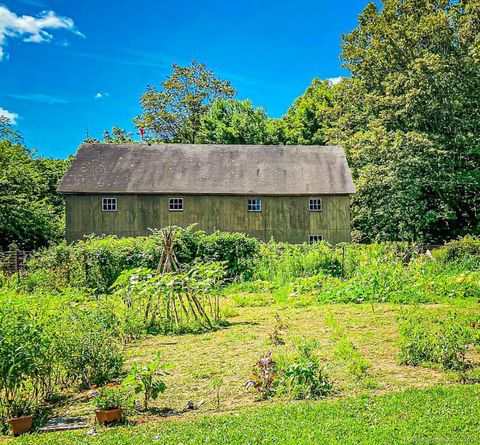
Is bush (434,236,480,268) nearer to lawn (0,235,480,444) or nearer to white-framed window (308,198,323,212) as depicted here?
lawn (0,235,480,444)

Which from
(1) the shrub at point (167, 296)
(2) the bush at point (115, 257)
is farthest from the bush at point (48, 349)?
(2) the bush at point (115, 257)

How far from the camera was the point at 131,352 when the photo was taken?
942 cm

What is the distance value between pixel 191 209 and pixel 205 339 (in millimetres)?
→ 19225

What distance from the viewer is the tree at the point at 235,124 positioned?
Result: 1635 inches

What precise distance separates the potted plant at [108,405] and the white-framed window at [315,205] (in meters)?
23.9

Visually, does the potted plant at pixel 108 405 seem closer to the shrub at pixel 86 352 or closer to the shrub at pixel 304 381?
the shrub at pixel 86 352

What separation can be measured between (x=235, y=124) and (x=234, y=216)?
47.6ft

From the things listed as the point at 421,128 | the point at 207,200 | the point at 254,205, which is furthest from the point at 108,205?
the point at 421,128

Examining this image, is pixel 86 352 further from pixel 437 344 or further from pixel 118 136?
pixel 118 136

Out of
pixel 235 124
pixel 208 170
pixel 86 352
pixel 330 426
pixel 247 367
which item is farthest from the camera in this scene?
pixel 235 124

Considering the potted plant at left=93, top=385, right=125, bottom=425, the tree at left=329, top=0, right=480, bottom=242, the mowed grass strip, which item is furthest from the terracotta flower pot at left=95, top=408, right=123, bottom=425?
the tree at left=329, top=0, right=480, bottom=242

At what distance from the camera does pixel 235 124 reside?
41750 mm

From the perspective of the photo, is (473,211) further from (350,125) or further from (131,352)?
(131,352)

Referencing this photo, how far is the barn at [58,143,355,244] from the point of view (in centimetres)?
2878
